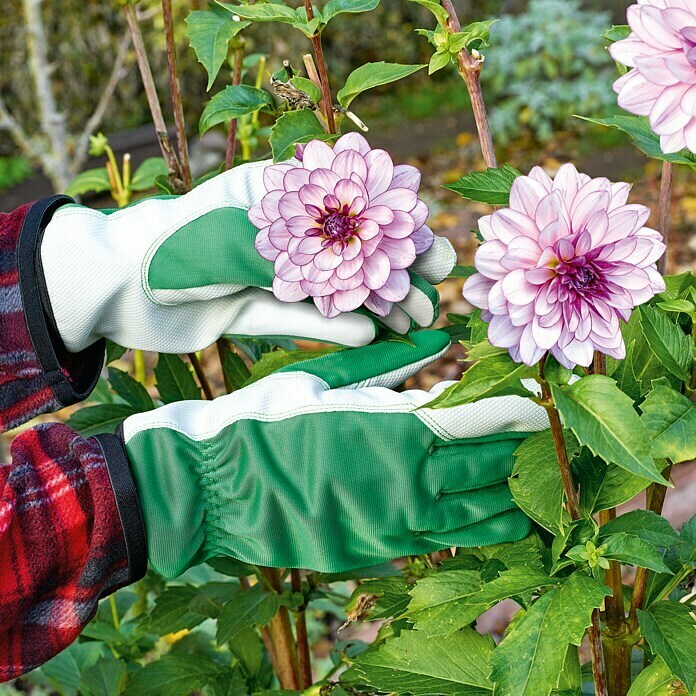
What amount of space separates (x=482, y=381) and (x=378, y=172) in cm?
30

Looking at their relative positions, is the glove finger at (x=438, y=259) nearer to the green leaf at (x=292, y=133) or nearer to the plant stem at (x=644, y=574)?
the green leaf at (x=292, y=133)

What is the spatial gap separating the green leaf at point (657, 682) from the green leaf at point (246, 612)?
0.48 m

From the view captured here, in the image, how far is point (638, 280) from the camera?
2.41ft

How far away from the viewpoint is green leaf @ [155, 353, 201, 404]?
1.32 meters

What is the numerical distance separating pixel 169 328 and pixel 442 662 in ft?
1.70

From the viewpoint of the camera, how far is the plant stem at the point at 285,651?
1378mm

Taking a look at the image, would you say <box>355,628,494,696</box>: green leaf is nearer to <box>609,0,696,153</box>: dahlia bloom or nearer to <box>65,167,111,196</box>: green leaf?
<box>609,0,696,153</box>: dahlia bloom

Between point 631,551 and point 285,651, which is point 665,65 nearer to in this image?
point 631,551

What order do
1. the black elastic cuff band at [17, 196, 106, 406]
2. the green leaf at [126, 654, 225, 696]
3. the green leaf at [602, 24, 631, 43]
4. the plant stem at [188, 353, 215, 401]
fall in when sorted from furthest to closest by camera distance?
the green leaf at [126, 654, 225, 696] → the plant stem at [188, 353, 215, 401] → the black elastic cuff band at [17, 196, 106, 406] → the green leaf at [602, 24, 631, 43]

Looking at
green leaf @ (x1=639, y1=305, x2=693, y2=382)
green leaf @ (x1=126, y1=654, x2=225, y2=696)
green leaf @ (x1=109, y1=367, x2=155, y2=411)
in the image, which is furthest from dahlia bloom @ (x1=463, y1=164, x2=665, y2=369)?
green leaf @ (x1=126, y1=654, x2=225, y2=696)

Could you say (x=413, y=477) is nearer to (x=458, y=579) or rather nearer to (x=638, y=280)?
(x=458, y=579)

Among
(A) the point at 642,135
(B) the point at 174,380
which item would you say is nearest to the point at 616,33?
(A) the point at 642,135

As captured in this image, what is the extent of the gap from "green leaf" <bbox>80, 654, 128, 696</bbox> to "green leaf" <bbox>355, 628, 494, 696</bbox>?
1.97ft

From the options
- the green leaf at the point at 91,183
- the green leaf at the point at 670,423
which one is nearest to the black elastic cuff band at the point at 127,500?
the green leaf at the point at 670,423
